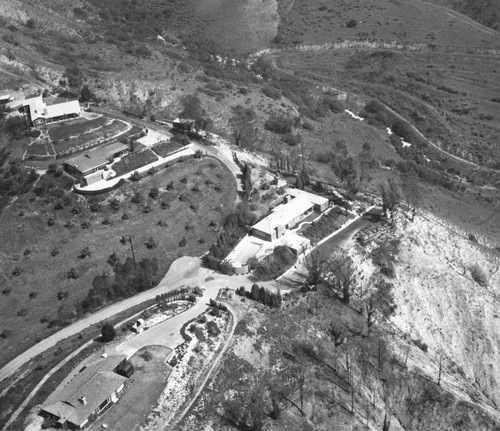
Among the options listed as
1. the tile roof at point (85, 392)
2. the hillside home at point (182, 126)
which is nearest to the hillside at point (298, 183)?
the tile roof at point (85, 392)

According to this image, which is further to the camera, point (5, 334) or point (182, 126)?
point (182, 126)

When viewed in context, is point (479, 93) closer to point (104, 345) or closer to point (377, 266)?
point (377, 266)

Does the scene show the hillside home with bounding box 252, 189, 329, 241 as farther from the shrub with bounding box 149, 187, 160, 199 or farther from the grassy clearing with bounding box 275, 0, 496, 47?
the grassy clearing with bounding box 275, 0, 496, 47

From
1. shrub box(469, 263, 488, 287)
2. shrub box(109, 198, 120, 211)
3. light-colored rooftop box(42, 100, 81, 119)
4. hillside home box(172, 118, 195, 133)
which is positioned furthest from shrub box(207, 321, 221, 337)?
light-colored rooftop box(42, 100, 81, 119)

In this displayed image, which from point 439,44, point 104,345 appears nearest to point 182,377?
point 104,345

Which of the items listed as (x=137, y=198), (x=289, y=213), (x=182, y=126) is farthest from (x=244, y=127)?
(x=137, y=198)

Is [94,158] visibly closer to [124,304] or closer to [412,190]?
[124,304]
